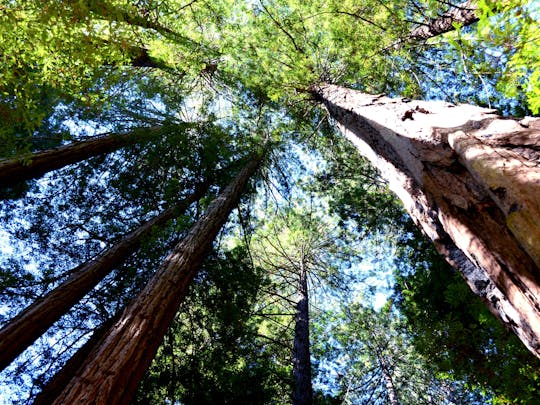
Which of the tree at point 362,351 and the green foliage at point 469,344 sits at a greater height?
the tree at point 362,351

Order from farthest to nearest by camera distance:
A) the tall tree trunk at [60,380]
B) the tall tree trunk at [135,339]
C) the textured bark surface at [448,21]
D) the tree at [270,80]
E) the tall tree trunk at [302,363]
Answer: the tall tree trunk at [302,363]
the textured bark surface at [448,21]
the tall tree trunk at [60,380]
the tall tree trunk at [135,339]
the tree at [270,80]

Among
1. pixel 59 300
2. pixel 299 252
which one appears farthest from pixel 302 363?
pixel 299 252

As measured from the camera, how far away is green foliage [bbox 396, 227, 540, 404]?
4168mm

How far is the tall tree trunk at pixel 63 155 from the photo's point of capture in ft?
16.9

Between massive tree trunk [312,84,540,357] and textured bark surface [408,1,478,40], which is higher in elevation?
textured bark surface [408,1,478,40]

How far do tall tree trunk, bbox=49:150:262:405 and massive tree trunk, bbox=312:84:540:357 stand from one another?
2578mm

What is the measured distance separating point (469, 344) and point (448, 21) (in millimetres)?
5110

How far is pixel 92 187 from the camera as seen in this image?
23.1 feet

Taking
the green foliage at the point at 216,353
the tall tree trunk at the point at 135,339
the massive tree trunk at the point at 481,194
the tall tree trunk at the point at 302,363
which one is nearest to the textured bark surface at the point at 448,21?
the massive tree trunk at the point at 481,194

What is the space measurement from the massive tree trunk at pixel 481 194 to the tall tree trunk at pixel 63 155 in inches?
178

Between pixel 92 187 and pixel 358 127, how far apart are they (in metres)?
5.70

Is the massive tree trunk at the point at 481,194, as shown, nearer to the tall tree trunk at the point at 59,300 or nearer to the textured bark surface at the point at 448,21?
the textured bark surface at the point at 448,21

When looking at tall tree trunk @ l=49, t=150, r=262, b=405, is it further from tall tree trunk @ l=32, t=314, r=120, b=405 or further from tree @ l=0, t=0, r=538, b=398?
tree @ l=0, t=0, r=538, b=398

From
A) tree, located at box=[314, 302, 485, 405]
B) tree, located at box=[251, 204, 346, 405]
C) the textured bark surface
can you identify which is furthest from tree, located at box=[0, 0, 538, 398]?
tree, located at box=[314, 302, 485, 405]
